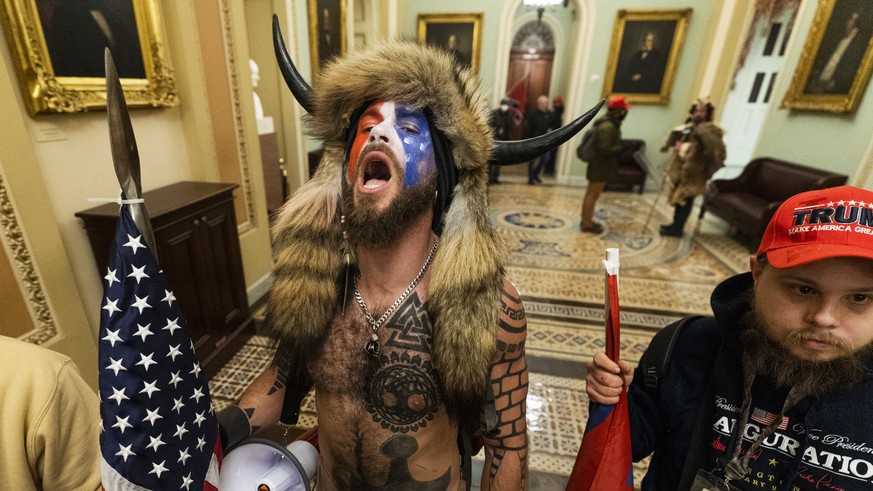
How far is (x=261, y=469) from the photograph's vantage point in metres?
1.06

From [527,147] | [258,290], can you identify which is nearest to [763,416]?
[527,147]

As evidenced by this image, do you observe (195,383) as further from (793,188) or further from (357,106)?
(793,188)

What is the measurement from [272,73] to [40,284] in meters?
3.75

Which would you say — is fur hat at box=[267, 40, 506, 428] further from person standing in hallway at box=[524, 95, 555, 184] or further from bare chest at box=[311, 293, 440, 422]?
person standing in hallway at box=[524, 95, 555, 184]

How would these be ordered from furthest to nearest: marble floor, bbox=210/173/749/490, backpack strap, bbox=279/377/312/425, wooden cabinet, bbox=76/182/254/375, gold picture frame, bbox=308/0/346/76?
gold picture frame, bbox=308/0/346/76 → marble floor, bbox=210/173/749/490 → wooden cabinet, bbox=76/182/254/375 → backpack strap, bbox=279/377/312/425

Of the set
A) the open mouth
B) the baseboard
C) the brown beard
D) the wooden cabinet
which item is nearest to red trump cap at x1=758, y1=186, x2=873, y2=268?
the brown beard

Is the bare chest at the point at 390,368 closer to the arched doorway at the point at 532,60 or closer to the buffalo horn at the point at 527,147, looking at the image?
the buffalo horn at the point at 527,147

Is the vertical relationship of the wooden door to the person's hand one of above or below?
above

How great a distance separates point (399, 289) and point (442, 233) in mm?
199

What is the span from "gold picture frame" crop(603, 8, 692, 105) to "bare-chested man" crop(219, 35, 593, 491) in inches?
341

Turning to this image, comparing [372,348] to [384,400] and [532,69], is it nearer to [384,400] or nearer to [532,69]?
[384,400]

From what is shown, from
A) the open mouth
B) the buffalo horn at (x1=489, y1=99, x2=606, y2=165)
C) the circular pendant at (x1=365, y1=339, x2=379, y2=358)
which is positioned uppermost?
the buffalo horn at (x1=489, y1=99, x2=606, y2=165)

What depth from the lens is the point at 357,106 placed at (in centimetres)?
105

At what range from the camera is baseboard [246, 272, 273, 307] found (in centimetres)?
378
